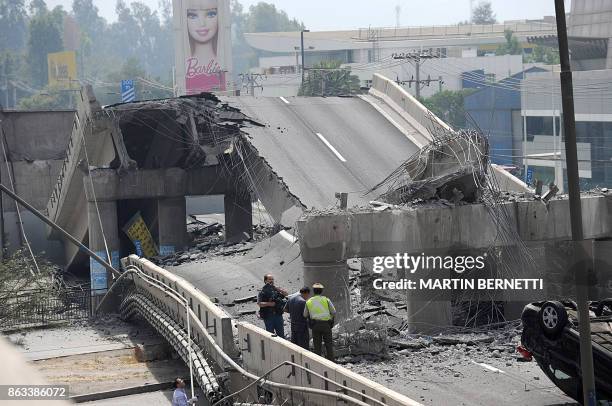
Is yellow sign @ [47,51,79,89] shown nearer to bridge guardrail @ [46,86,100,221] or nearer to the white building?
the white building

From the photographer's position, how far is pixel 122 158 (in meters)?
37.1

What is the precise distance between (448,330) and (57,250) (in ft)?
107

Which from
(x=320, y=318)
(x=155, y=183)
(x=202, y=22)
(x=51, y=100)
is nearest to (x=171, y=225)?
(x=155, y=183)

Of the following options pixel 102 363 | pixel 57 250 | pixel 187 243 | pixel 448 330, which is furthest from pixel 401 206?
pixel 57 250

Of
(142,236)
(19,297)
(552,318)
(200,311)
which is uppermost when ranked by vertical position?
(552,318)

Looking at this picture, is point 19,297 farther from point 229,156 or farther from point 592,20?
point 592,20

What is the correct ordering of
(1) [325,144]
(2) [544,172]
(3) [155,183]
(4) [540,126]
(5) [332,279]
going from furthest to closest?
(4) [540,126] → (2) [544,172] → (3) [155,183] → (1) [325,144] → (5) [332,279]

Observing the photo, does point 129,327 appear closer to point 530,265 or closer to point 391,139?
point 391,139

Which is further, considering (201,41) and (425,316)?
(201,41)

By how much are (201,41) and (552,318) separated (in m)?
122

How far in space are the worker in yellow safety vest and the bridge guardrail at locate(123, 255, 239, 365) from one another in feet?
8.82

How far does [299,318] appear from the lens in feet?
51.5

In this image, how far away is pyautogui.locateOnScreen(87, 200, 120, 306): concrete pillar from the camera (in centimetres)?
3775

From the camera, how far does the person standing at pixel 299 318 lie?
1563cm
